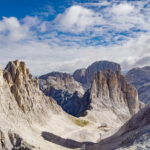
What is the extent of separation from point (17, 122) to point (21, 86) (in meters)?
24.0

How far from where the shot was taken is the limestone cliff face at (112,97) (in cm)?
16638

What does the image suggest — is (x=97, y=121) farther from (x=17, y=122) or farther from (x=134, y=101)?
(x=17, y=122)

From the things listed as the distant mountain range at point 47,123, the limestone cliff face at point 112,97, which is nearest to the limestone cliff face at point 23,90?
the distant mountain range at point 47,123

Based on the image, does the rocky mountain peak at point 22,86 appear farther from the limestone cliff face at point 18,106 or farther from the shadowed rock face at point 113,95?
the shadowed rock face at point 113,95

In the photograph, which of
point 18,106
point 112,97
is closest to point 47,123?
point 18,106

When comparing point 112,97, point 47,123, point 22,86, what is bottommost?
point 47,123

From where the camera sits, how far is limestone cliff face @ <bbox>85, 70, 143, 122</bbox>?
166375mm

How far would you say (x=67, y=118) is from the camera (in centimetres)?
12525

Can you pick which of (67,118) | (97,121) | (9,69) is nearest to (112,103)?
(97,121)

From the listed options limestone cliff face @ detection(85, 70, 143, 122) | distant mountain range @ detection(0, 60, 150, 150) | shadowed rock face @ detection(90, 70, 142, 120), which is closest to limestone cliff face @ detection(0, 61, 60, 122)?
distant mountain range @ detection(0, 60, 150, 150)

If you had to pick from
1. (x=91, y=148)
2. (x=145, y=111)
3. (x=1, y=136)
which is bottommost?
(x=91, y=148)

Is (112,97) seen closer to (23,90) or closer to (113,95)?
(113,95)

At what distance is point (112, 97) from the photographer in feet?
596

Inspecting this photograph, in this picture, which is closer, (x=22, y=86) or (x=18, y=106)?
(x=18, y=106)
